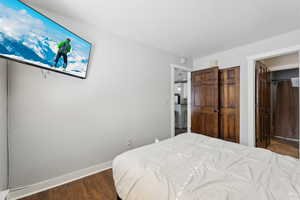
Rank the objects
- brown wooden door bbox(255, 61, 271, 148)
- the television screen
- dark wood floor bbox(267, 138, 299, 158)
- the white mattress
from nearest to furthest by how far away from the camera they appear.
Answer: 1. the white mattress
2. the television screen
3. brown wooden door bbox(255, 61, 271, 148)
4. dark wood floor bbox(267, 138, 299, 158)

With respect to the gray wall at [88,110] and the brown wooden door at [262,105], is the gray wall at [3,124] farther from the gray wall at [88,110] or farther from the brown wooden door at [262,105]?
the brown wooden door at [262,105]

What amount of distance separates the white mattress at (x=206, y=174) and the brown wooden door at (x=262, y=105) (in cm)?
179

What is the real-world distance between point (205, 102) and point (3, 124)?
11.9ft

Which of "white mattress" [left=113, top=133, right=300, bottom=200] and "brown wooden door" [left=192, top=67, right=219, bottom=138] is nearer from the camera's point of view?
"white mattress" [left=113, top=133, right=300, bottom=200]

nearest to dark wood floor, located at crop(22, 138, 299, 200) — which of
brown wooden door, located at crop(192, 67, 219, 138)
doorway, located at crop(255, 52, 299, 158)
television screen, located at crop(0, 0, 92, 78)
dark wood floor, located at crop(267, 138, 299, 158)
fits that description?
television screen, located at crop(0, 0, 92, 78)

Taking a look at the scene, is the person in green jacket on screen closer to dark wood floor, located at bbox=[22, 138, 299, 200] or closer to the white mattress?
the white mattress

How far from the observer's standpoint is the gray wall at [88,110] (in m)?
1.58

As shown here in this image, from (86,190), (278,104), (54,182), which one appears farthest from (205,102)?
(54,182)

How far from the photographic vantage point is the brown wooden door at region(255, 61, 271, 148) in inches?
110

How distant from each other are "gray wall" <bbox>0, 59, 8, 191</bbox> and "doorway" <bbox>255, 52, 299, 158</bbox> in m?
4.12

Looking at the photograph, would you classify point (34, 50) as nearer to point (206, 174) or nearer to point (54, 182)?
point (54, 182)

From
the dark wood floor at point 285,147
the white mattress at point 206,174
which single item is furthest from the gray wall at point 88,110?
the dark wood floor at point 285,147

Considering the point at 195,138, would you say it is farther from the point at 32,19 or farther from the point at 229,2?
the point at 32,19

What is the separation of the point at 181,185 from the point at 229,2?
205cm
